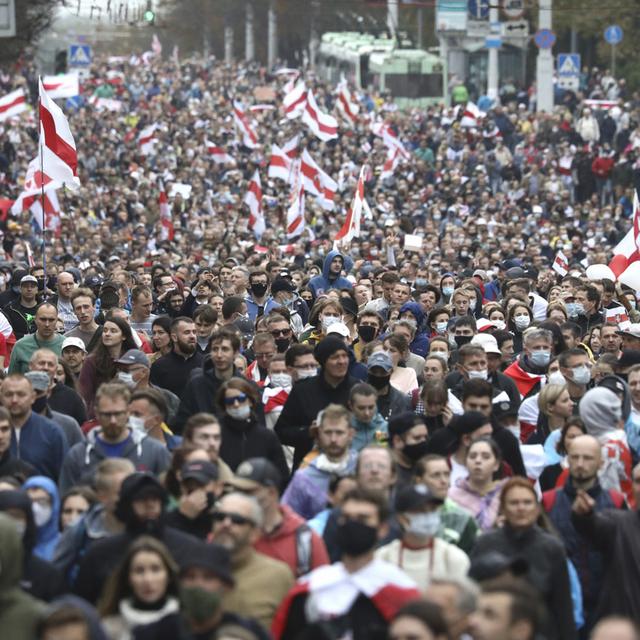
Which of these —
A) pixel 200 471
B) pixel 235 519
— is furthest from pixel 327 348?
pixel 235 519

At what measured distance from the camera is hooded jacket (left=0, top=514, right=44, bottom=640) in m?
7.91

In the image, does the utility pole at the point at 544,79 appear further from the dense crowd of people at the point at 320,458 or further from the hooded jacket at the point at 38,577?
the hooded jacket at the point at 38,577

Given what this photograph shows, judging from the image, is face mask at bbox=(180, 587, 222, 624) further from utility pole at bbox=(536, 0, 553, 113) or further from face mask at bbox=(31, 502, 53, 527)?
utility pole at bbox=(536, 0, 553, 113)

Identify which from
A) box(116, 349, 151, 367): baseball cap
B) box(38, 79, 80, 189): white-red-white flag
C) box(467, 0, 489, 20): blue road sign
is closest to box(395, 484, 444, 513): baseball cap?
box(116, 349, 151, 367): baseball cap

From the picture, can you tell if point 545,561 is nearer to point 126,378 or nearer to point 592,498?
point 592,498

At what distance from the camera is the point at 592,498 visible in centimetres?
1031

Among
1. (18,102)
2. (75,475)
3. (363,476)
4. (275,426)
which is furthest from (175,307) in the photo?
(18,102)

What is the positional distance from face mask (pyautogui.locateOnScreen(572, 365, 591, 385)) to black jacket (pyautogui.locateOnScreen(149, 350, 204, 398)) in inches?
98.1

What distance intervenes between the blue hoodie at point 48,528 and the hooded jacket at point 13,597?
4.06ft

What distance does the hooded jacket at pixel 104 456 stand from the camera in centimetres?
1087

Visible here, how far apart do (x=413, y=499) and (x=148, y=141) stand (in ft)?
126

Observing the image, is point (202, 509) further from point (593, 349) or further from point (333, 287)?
point (333, 287)

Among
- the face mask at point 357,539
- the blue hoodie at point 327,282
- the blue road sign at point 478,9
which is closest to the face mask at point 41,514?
the face mask at point 357,539

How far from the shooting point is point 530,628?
757 cm
